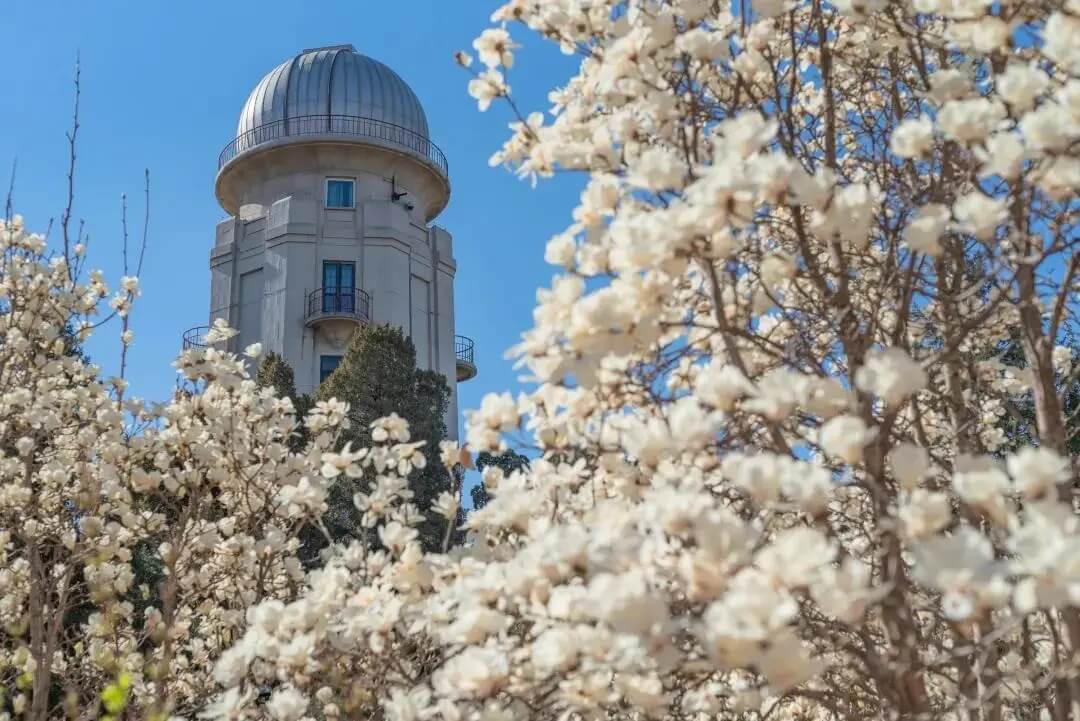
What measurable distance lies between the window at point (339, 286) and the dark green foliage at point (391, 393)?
12.9 feet

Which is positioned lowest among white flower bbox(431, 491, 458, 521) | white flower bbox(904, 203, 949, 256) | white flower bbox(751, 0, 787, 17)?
white flower bbox(431, 491, 458, 521)

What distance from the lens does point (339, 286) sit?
20.2 metres

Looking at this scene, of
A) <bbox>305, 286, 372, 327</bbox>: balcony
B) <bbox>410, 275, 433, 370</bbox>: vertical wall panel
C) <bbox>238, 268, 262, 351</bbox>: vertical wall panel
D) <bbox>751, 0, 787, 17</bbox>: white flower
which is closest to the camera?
<bbox>751, 0, 787, 17</bbox>: white flower

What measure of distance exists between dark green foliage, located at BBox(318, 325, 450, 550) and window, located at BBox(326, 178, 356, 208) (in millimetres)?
5843

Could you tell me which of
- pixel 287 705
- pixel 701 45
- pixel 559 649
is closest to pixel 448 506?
pixel 287 705

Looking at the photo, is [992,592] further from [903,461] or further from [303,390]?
[303,390]

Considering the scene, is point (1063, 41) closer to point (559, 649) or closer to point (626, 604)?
point (626, 604)

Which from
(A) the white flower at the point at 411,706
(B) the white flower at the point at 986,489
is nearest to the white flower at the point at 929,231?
(B) the white flower at the point at 986,489

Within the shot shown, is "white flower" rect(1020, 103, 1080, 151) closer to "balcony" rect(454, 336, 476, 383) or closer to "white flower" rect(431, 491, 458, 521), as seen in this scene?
"white flower" rect(431, 491, 458, 521)

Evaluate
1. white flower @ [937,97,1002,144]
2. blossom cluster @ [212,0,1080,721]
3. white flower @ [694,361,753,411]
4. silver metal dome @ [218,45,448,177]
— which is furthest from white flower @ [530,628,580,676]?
silver metal dome @ [218,45,448,177]

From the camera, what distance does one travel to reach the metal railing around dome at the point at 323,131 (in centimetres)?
2088

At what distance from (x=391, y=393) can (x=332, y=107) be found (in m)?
8.67

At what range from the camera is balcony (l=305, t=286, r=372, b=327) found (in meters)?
19.6

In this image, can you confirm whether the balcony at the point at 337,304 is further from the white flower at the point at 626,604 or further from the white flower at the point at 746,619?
the white flower at the point at 746,619
